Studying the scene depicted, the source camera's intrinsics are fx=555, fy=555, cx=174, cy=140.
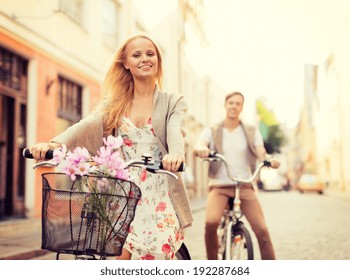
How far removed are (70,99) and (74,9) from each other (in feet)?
2.96

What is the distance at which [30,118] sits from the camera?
4.95 metres

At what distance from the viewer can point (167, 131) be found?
6.53ft

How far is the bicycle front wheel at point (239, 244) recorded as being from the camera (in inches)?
114

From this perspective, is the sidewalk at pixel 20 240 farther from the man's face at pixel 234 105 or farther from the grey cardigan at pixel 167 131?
the man's face at pixel 234 105

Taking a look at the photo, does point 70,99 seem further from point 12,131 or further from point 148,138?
point 148,138

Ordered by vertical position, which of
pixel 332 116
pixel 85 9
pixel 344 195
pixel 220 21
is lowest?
pixel 344 195

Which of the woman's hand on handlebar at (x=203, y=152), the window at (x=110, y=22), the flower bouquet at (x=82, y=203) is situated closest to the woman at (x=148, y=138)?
the flower bouquet at (x=82, y=203)

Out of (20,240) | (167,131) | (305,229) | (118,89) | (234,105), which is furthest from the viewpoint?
(305,229)

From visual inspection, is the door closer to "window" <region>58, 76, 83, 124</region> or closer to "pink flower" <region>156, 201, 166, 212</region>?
"window" <region>58, 76, 83, 124</region>

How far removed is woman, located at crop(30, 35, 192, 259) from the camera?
6.55ft

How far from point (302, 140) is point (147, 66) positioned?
10.5 feet

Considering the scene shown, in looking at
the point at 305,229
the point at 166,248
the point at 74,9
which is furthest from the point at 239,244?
the point at 74,9
